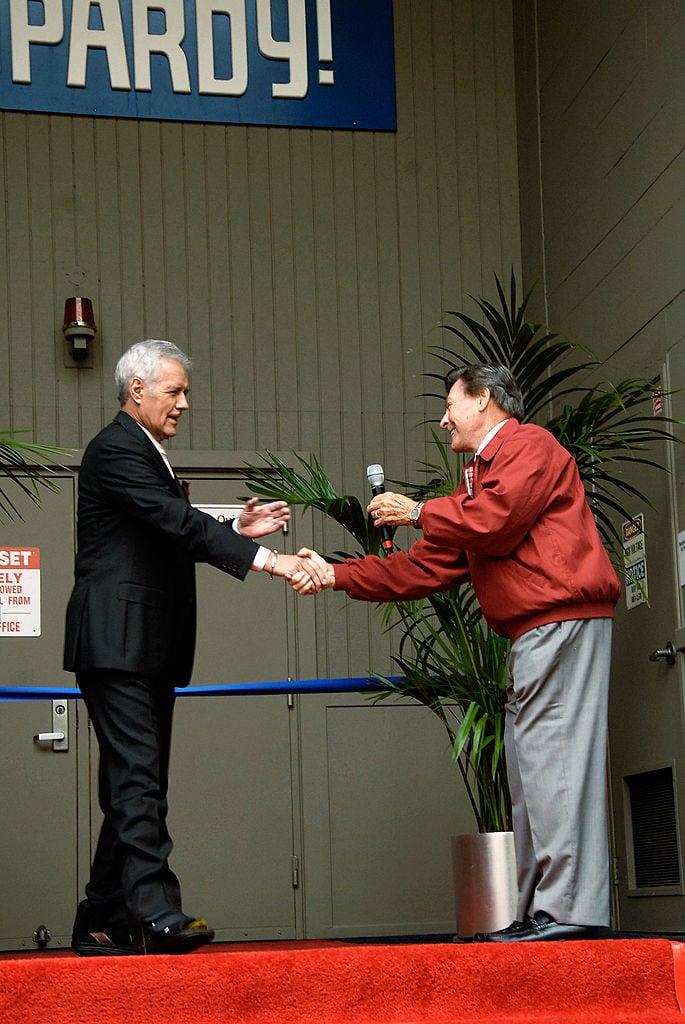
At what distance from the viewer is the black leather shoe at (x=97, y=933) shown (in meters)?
3.46

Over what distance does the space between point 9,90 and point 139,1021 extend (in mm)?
4807

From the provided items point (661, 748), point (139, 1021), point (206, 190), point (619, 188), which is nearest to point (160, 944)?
point (139, 1021)

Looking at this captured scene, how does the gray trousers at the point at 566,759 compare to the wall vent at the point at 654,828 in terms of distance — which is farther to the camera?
the wall vent at the point at 654,828

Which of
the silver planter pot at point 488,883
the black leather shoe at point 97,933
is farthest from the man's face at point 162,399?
the silver planter pot at point 488,883

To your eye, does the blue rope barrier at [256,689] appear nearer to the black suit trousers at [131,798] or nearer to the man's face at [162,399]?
the black suit trousers at [131,798]

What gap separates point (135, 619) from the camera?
3.43 m

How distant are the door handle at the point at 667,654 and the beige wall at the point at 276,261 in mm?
1570

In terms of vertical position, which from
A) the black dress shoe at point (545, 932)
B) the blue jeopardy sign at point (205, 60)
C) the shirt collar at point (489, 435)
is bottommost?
the black dress shoe at point (545, 932)

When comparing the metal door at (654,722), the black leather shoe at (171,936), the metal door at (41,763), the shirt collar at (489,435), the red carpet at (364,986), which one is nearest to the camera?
the red carpet at (364,986)

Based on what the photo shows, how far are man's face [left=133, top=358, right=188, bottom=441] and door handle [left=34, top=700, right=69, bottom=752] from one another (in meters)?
2.59

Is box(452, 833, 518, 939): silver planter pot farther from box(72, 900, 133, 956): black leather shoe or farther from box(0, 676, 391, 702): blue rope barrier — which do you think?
box(72, 900, 133, 956): black leather shoe

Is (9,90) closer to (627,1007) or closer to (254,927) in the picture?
(254,927)

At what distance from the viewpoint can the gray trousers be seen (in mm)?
3205

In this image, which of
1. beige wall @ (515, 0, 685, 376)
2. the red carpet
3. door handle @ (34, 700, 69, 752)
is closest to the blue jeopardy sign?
beige wall @ (515, 0, 685, 376)
